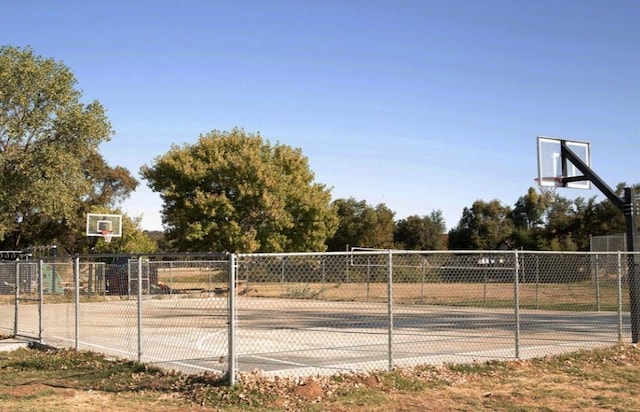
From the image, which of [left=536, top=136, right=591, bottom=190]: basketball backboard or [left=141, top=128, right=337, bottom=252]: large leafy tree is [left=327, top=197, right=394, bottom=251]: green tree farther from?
[left=536, top=136, right=591, bottom=190]: basketball backboard

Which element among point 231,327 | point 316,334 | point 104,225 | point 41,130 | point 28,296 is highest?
point 41,130

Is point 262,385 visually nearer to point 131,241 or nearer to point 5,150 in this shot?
point 5,150

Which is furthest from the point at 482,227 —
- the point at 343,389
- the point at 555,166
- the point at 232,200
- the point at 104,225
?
the point at 343,389

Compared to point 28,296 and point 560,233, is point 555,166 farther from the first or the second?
point 560,233

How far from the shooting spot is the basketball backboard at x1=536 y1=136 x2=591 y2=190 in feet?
50.9

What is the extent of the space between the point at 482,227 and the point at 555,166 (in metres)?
63.7

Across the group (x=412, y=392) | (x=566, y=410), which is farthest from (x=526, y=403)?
(x=412, y=392)

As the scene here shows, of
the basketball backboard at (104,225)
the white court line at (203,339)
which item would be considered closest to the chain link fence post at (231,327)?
the white court line at (203,339)

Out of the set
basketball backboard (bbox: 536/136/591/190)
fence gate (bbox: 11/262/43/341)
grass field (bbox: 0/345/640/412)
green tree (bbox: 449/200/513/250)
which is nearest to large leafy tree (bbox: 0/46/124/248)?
fence gate (bbox: 11/262/43/341)

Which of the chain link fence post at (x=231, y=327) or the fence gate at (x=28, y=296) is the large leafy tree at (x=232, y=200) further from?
the chain link fence post at (x=231, y=327)

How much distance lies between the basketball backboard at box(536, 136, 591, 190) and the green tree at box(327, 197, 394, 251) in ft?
184

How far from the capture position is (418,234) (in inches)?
3319

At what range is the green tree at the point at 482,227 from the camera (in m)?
74.6

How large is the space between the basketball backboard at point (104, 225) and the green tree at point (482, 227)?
44.3 metres
